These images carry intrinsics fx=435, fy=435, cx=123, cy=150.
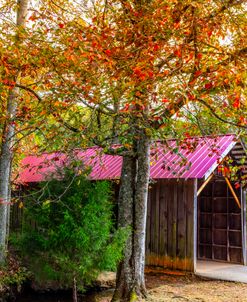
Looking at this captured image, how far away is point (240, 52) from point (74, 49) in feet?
10.3

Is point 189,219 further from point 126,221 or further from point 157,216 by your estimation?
point 126,221

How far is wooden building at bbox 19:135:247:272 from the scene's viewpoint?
450 inches

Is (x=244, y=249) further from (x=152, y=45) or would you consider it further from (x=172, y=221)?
(x=152, y=45)

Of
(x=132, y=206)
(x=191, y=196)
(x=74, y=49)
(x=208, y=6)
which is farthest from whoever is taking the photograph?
(x=191, y=196)

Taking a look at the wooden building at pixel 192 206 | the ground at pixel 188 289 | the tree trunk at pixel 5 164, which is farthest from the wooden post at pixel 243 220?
the tree trunk at pixel 5 164

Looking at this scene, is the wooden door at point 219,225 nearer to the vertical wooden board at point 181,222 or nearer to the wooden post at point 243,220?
the wooden post at point 243,220

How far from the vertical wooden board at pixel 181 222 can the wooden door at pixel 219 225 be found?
2662mm

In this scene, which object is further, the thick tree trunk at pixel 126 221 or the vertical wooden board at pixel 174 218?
the vertical wooden board at pixel 174 218

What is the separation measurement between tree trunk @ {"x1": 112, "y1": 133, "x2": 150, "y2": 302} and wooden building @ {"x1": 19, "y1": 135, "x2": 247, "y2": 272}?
0.86 meters

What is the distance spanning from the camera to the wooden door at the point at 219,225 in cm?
1377

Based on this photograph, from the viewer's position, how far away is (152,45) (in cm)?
718

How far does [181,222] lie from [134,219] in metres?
3.18

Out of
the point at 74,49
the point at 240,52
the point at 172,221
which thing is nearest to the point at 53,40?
the point at 74,49

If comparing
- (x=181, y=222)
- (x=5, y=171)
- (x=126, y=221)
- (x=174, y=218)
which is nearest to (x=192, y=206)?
(x=181, y=222)
